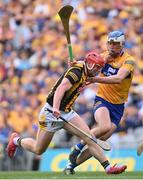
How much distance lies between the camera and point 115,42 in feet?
41.0

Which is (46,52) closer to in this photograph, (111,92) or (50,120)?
(111,92)

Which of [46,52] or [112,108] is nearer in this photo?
[112,108]

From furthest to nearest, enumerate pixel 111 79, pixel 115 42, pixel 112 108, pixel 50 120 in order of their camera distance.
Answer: pixel 112 108 → pixel 115 42 → pixel 111 79 → pixel 50 120

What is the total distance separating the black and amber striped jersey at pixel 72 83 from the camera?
11.3 meters

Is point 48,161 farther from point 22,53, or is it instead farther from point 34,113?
point 22,53

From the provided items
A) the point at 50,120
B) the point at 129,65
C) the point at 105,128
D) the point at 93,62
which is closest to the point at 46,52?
the point at 129,65

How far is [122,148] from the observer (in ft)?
53.5

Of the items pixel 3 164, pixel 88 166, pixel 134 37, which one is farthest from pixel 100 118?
pixel 134 37

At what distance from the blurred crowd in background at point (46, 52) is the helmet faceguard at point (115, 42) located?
447cm

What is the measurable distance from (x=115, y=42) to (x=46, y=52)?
7.69 meters

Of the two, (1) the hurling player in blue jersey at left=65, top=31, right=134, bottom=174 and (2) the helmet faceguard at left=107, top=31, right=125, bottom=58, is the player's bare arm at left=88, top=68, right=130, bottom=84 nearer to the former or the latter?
(1) the hurling player in blue jersey at left=65, top=31, right=134, bottom=174

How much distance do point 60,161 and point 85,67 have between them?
549 centimetres

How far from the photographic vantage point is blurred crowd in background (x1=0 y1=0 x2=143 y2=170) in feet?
57.4

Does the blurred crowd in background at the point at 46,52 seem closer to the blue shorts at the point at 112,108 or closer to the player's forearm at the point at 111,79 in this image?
the blue shorts at the point at 112,108
